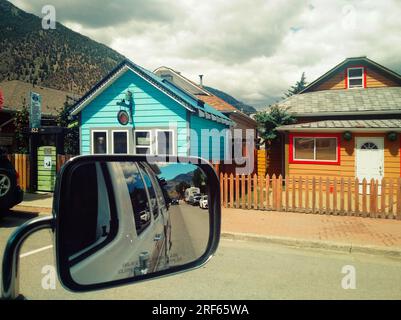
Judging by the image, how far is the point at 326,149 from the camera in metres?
15.2

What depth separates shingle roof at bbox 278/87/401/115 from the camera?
15.5m

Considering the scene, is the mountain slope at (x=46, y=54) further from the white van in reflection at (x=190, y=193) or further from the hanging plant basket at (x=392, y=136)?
the white van in reflection at (x=190, y=193)

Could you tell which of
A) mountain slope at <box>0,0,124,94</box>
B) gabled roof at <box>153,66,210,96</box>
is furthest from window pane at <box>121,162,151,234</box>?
mountain slope at <box>0,0,124,94</box>

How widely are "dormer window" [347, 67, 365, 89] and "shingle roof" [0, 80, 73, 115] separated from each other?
65.3ft

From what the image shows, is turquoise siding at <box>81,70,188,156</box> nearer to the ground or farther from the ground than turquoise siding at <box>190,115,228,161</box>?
farther from the ground

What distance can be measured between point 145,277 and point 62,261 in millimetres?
386

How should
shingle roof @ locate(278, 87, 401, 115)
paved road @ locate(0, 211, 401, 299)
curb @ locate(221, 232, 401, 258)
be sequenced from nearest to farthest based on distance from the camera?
paved road @ locate(0, 211, 401, 299) → curb @ locate(221, 232, 401, 258) → shingle roof @ locate(278, 87, 401, 115)

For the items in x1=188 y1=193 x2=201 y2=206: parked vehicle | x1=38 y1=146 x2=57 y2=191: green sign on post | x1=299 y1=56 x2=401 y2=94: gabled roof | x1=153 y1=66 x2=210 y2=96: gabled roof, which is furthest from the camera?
x1=153 y1=66 x2=210 y2=96: gabled roof

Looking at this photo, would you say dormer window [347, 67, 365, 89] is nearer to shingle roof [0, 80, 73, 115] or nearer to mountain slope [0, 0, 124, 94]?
shingle roof [0, 80, 73, 115]

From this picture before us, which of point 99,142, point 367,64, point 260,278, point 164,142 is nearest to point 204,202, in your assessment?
point 260,278

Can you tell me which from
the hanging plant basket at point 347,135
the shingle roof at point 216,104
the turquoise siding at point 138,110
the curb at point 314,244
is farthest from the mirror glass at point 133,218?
the shingle roof at point 216,104

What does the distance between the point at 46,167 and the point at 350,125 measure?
527 inches
